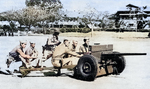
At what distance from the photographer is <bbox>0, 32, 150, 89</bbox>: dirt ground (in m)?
6.22

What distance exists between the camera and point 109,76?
250 inches

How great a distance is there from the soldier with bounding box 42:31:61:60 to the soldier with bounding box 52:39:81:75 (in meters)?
0.14

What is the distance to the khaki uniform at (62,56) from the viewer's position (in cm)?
620

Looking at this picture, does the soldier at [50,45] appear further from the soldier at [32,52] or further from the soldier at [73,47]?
the soldier at [73,47]

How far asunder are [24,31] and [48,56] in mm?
906

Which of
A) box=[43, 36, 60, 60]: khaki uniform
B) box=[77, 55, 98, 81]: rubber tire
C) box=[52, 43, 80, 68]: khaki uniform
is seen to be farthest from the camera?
box=[43, 36, 60, 60]: khaki uniform

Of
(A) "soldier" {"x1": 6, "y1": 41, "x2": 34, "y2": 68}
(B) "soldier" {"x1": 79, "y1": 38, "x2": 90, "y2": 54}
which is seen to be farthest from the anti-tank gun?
(A) "soldier" {"x1": 6, "y1": 41, "x2": 34, "y2": 68}

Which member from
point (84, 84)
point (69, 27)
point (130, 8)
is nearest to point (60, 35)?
point (69, 27)

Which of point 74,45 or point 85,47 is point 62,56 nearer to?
point 74,45

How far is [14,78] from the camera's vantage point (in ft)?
21.4

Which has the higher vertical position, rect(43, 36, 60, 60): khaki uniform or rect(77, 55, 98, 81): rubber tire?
rect(43, 36, 60, 60): khaki uniform

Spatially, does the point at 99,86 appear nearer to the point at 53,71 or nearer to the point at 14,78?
the point at 53,71

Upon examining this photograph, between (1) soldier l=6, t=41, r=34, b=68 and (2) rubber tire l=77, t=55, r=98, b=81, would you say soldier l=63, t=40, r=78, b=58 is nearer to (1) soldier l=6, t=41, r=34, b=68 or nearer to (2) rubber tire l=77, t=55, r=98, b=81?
(2) rubber tire l=77, t=55, r=98, b=81

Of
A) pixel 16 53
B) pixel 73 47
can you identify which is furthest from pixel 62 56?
pixel 16 53
